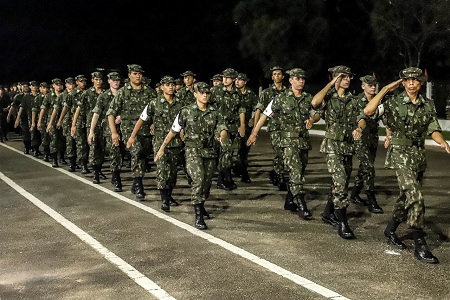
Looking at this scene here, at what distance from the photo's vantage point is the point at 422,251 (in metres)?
7.29

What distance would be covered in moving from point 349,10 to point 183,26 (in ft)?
57.7

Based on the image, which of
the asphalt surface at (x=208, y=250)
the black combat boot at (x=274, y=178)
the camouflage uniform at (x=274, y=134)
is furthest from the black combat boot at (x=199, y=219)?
the black combat boot at (x=274, y=178)

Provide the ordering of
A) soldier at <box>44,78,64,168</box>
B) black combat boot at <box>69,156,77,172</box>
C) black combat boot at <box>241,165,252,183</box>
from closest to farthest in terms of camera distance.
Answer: black combat boot at <box>241,165,252,183</box> → black combat boot at <box>69,156,77,172</box> → soldier at <box>44,78,64,168</box>

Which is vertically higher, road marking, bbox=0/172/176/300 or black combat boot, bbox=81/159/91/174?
black combat boot, bbox=81/159/91/174

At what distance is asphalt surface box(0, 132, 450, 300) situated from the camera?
248 inches

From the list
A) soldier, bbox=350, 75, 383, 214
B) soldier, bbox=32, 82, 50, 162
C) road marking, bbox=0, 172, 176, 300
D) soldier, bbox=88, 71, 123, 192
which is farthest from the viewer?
soldier, bbox=32, 82, 50, 162

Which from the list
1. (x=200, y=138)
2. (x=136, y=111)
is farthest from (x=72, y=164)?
(x=200, y=138)

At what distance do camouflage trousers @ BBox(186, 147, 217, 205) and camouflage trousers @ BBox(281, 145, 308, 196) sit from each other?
1.08 metres

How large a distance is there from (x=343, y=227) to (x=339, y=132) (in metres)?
1.16

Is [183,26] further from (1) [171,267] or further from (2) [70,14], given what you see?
(1) [171,267]

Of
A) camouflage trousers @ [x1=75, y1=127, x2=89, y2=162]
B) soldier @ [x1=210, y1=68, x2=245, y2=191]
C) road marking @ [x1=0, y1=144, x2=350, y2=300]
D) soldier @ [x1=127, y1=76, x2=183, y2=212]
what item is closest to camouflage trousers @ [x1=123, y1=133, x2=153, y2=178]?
road marking @ [x1=0, y1=144, x2=350, y2=300]

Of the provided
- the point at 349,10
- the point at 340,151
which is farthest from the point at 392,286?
the point at 349,10

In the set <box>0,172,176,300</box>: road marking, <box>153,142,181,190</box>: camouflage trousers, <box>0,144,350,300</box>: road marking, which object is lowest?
<box>0,172,176,300</box>: road marking

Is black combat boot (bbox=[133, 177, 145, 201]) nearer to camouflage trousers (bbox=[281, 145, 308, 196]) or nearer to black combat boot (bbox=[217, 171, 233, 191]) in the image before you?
black combat boot (bbox=[217, 171, 233, 191])
